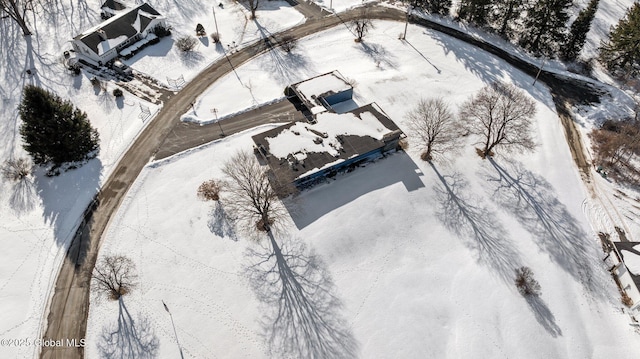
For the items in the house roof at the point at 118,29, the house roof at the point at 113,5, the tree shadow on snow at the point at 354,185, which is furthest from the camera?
the house roof at the point at 113,5

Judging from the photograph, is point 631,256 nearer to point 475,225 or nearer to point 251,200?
point 475,225

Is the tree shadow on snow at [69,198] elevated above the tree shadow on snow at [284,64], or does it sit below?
below

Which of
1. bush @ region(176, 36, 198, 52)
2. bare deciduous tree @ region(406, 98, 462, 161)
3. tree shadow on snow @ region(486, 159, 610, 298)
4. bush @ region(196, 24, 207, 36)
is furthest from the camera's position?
bush @ region(196, 24, 207, 36)

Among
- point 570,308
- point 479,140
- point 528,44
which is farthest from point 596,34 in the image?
point 570,308

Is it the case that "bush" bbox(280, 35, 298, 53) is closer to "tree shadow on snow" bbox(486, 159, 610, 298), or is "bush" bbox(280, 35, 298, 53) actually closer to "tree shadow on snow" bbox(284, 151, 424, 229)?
"tree shadow on snow" bbox(284, 151, 424, 229)

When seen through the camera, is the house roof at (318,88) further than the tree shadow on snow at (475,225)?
Yes

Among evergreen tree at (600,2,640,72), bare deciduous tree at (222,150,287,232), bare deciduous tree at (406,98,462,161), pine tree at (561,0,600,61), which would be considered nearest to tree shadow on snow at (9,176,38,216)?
bare deciduous tree at (222,150,287,232)

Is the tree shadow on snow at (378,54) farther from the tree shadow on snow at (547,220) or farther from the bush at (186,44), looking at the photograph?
the bush at (186,44)

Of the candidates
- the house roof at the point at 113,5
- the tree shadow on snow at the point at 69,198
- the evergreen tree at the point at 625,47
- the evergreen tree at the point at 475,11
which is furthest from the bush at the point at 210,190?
the evergreen tree at the point at 625,47

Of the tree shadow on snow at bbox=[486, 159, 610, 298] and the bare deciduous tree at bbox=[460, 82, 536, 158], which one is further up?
the bare deciduous tree at bbox=[460, 82, 536, 158]
